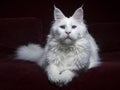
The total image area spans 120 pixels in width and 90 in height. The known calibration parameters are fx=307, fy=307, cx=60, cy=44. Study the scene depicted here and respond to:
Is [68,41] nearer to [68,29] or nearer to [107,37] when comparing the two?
[68,29]

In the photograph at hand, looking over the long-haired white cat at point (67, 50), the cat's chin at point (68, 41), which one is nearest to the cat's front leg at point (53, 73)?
the long-haired white cat at point (67, 50)

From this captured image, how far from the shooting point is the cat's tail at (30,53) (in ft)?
7.46

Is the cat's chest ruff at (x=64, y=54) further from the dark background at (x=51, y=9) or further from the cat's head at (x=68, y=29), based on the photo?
the dark background at (x=51, y=9)

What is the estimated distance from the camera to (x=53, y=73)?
1871 millimetres

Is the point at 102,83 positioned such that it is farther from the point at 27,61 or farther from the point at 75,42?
the point at 27,61

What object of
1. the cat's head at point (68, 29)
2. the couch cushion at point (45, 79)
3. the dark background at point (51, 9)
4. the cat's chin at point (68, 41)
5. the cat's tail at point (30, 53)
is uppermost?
the dark background at point (51, 9)

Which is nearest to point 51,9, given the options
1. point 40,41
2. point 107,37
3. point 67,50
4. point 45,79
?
point 40,41

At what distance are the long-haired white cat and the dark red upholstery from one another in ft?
0.19

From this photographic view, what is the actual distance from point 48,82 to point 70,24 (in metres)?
0.39

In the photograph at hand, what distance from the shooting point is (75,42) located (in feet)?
6.45

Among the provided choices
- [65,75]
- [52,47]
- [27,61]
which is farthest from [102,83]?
[27,61]

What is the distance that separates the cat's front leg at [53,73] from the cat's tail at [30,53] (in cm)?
30

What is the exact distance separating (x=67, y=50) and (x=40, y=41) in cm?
77

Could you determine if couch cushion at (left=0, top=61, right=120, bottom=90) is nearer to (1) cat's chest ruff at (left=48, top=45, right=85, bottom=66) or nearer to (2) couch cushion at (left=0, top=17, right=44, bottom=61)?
(1) cat's chest ruff at (left=48, top=45, right=85, bottom=66)
